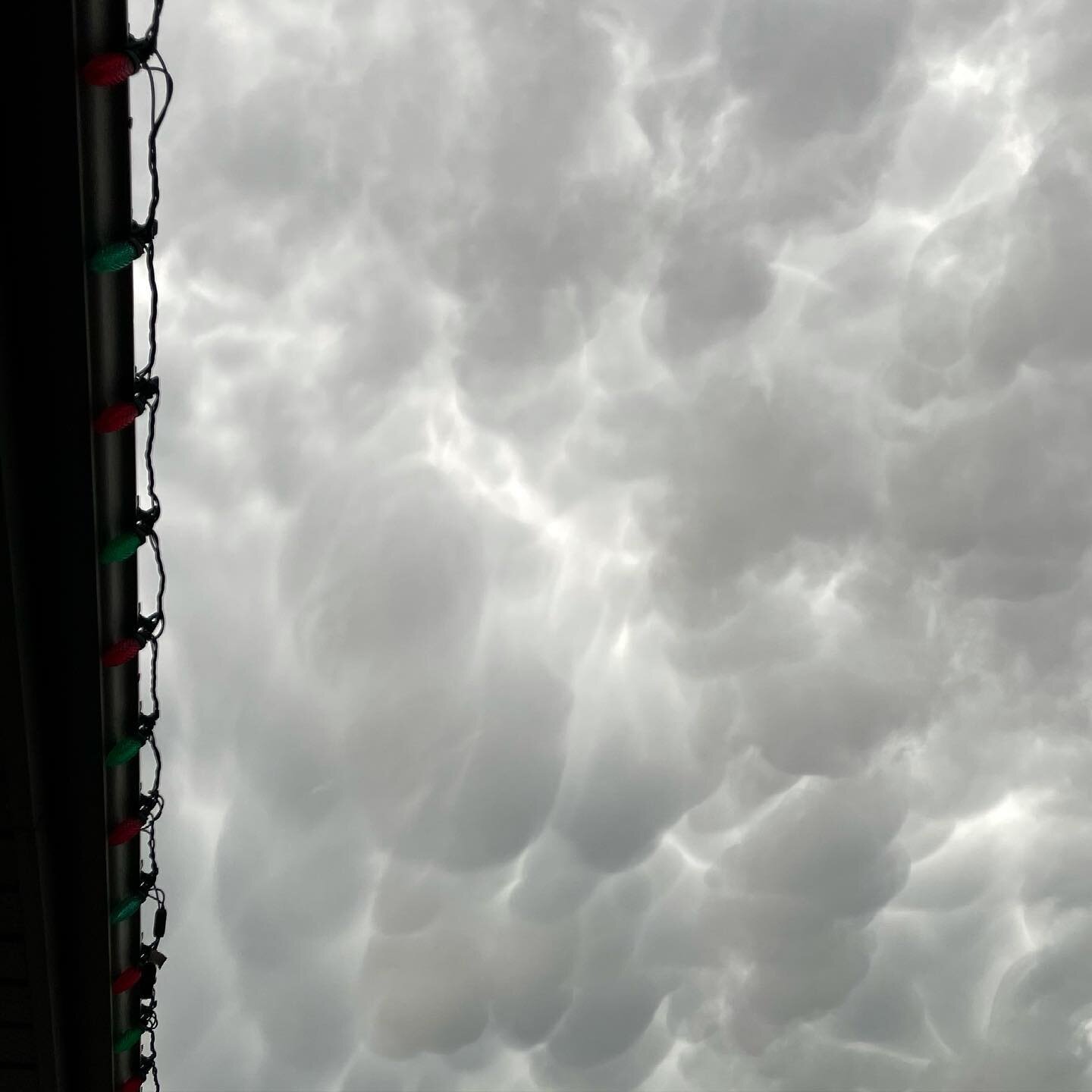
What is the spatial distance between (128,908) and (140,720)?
169 inches

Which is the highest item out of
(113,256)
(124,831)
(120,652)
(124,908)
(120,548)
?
(113,256)

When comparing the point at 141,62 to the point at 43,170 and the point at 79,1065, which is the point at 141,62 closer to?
the point at 43,170

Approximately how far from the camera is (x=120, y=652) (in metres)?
14.8

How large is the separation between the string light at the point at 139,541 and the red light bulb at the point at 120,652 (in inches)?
0.4

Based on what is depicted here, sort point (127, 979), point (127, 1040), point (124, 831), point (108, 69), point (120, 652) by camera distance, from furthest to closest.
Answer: point (127, 1040)
point (127, 979)
point (124, 831)
point (120, 652)
point (108, 69)

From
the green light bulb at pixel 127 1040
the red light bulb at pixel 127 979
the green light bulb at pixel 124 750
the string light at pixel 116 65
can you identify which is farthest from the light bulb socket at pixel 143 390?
the green light bulb at pixel 127 1040

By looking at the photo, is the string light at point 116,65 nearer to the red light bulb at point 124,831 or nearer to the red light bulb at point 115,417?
the red light bulb at point 115,417

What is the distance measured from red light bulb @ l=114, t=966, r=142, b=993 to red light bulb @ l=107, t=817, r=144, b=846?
3713 mm

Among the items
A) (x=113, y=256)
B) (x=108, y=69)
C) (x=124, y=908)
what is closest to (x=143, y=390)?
(x=113, y=256)

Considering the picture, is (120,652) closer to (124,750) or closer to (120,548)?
(120,548)

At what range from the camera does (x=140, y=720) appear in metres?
16.7

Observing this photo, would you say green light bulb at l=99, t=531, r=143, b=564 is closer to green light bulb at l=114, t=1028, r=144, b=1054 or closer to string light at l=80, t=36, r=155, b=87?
string light at l=80, t=36, r=155, b=87

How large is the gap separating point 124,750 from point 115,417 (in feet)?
19.8

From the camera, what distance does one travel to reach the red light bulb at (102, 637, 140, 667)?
14672 mm
